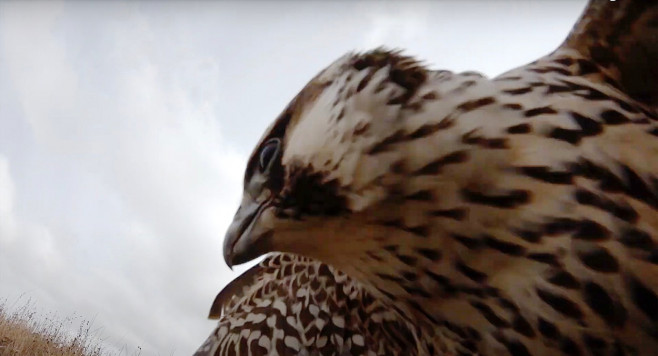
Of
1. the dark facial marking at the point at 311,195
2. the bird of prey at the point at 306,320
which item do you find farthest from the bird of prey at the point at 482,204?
the bird of prey at the point at 306,320

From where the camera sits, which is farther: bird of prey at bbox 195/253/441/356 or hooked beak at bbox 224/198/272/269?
bird of prey at bbox 195/253/441/356

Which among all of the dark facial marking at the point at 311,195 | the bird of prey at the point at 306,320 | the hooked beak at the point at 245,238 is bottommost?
the bird of prey at the point at 306,320

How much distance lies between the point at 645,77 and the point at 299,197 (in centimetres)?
66

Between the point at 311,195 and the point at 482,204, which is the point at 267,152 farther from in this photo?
the point at 482,204

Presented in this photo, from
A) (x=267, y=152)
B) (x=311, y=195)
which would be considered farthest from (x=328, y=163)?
(x=267, y=152)

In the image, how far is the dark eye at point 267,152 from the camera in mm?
899

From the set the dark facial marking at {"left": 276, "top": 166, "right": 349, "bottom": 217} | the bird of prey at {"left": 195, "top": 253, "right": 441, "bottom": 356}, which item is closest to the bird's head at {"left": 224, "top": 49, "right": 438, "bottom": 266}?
the dark facial marking at {"left": 276, "top": 166, "right": 349, "bottom": 217}

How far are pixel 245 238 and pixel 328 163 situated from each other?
20 cm

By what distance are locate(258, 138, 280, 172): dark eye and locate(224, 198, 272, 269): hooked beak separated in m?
0.07

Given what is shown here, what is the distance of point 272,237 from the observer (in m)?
0.83

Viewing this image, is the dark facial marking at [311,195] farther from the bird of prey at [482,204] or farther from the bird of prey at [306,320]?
the bird of prey at [306,320]

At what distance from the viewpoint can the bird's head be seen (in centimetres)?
76

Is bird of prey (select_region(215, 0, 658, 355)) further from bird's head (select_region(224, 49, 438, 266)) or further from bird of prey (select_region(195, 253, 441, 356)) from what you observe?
bird of prey (select_region(195, 253, 441, 356))

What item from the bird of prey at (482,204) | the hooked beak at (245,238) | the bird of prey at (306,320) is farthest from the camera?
the bird of prey at (306,320)
